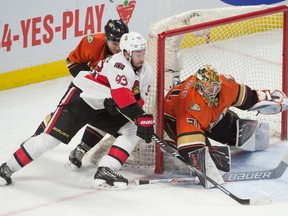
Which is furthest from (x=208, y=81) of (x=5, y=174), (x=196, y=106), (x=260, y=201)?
(x=5, y=174)

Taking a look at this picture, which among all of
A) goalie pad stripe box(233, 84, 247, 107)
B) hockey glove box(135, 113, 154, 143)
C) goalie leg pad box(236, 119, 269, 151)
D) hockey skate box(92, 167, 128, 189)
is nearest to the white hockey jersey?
hockey glove box(135, 113, 154, 143)

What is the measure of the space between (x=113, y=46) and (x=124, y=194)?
0.85 m

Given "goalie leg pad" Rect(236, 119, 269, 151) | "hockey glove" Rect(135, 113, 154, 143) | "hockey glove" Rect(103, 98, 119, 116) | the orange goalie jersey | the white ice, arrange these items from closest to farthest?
1. the white ice
2. "hockey glove" Rect(135, 113, 154, 143)
3. "hockey glove" Rect(103, 98, 119, 116)
4. the orange goalie jersey
5. "goalie leg pad" Rect(236, 119, 269, 151)

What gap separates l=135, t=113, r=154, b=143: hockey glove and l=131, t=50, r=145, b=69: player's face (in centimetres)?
29

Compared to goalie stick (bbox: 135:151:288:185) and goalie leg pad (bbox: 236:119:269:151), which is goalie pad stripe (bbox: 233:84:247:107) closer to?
goalie leg pad (bbox: 236:119:269:151)

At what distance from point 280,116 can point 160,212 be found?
1.49 m

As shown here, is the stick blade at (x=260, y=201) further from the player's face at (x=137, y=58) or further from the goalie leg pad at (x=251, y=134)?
the player's face at (x=137, y=58)

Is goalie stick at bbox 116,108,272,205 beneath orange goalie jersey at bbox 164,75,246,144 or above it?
beneath

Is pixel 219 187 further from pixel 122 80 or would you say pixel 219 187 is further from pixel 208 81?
pixel 122 80

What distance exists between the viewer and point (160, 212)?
470 centimetres

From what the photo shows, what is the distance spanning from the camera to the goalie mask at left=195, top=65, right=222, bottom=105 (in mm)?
5043

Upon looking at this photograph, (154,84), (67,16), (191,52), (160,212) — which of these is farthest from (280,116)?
(67,16)

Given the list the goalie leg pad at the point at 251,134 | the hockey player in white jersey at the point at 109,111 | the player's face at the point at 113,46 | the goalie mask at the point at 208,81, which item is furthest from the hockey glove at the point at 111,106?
the goalie leg pad at the point at 251,134

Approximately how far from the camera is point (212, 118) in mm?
5230
